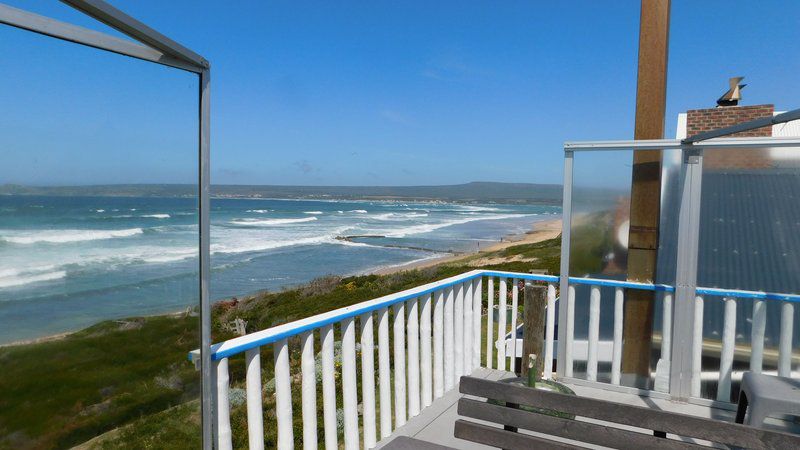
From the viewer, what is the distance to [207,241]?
4.98ft

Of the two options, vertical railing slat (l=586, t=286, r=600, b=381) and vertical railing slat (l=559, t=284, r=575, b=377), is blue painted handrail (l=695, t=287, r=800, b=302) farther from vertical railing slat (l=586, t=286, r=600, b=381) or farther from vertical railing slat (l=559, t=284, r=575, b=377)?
vertical railing slat (l=559, t=284, r=575, b=377)

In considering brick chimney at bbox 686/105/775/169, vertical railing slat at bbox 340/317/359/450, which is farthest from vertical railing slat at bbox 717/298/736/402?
vertical railing slat at bbox 340/317/359/450

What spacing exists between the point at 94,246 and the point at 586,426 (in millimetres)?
1510

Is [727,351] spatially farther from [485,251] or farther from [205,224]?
[485,251]

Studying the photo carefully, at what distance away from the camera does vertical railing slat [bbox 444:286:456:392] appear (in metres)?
3.40

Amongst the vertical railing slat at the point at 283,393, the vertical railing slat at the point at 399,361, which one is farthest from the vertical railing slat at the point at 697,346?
the vertical railing slat at the point at 283,393

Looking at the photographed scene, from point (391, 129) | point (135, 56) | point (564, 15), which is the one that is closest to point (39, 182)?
point (135, 56)

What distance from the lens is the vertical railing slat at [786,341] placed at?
3342mm

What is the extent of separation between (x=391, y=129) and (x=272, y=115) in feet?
50.6

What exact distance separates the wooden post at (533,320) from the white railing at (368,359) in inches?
11.0

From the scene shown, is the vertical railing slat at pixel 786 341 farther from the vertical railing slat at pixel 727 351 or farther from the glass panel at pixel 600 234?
the glass panel at pixel 600 234

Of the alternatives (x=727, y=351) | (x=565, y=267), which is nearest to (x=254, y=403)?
(x=565, y=267)

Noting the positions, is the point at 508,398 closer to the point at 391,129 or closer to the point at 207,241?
the point at 207,241

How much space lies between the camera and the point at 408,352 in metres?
2.93
